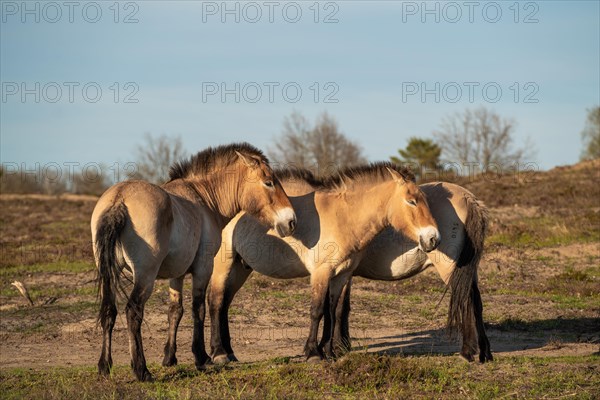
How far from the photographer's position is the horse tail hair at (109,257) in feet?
25.6

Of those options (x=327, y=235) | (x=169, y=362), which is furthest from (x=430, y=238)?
(x=169, y=362)

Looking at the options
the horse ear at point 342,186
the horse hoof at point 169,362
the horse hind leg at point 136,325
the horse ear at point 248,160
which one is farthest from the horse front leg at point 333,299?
the horse hind leg at point 136,325

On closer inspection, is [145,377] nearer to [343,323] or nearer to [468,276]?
[343,323]

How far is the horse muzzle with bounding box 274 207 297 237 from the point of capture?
378 inches

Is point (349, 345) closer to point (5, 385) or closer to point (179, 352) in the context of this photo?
point (179, 352)

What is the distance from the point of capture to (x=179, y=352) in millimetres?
10727

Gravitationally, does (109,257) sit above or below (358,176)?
below

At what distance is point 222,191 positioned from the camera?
9914mm

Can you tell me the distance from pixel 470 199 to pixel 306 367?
10.4 feet

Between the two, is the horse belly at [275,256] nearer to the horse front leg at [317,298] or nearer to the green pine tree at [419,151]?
the horse front leg at [317,298]

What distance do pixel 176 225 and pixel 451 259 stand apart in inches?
140

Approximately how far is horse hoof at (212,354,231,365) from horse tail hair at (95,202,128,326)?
7.64 feet

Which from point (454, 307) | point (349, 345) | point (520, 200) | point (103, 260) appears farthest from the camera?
point (520, 200)

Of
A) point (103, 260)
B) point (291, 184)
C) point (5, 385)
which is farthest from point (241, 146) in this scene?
point (5, 385)
